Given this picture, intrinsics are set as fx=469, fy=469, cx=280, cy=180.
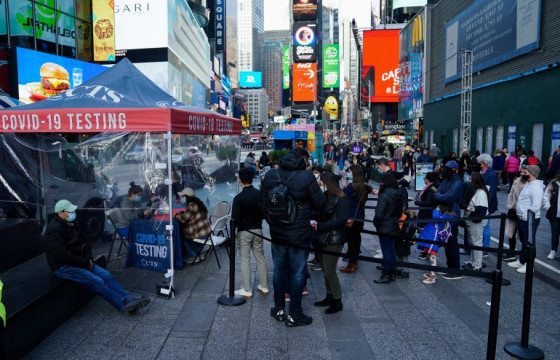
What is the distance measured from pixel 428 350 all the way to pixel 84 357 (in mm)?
3547

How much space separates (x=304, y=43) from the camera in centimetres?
11131

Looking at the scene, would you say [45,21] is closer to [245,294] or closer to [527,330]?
[245,294]

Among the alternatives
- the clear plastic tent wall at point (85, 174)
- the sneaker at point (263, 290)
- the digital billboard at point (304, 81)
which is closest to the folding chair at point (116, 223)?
the clear plastic tent wall at point (85, 174)

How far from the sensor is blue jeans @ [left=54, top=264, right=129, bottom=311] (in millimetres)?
5598

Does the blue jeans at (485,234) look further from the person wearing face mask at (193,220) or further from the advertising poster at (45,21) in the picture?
the advertising poster at (45,21)

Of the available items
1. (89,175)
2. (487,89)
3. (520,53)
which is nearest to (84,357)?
(89,175)

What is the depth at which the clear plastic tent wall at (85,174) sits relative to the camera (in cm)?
751

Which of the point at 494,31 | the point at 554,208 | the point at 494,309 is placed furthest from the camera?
the point at 494,31

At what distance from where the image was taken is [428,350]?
4.93 m

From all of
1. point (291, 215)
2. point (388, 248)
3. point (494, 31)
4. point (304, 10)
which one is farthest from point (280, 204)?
point (304, 10)

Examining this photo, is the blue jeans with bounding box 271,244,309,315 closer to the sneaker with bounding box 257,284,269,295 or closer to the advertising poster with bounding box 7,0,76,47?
the sneaker with bounding box 257,284,269,295

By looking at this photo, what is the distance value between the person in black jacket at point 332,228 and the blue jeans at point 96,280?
8.43ft

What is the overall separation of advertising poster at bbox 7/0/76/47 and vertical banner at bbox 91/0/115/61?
3.76 meters

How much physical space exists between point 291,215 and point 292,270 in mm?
728
